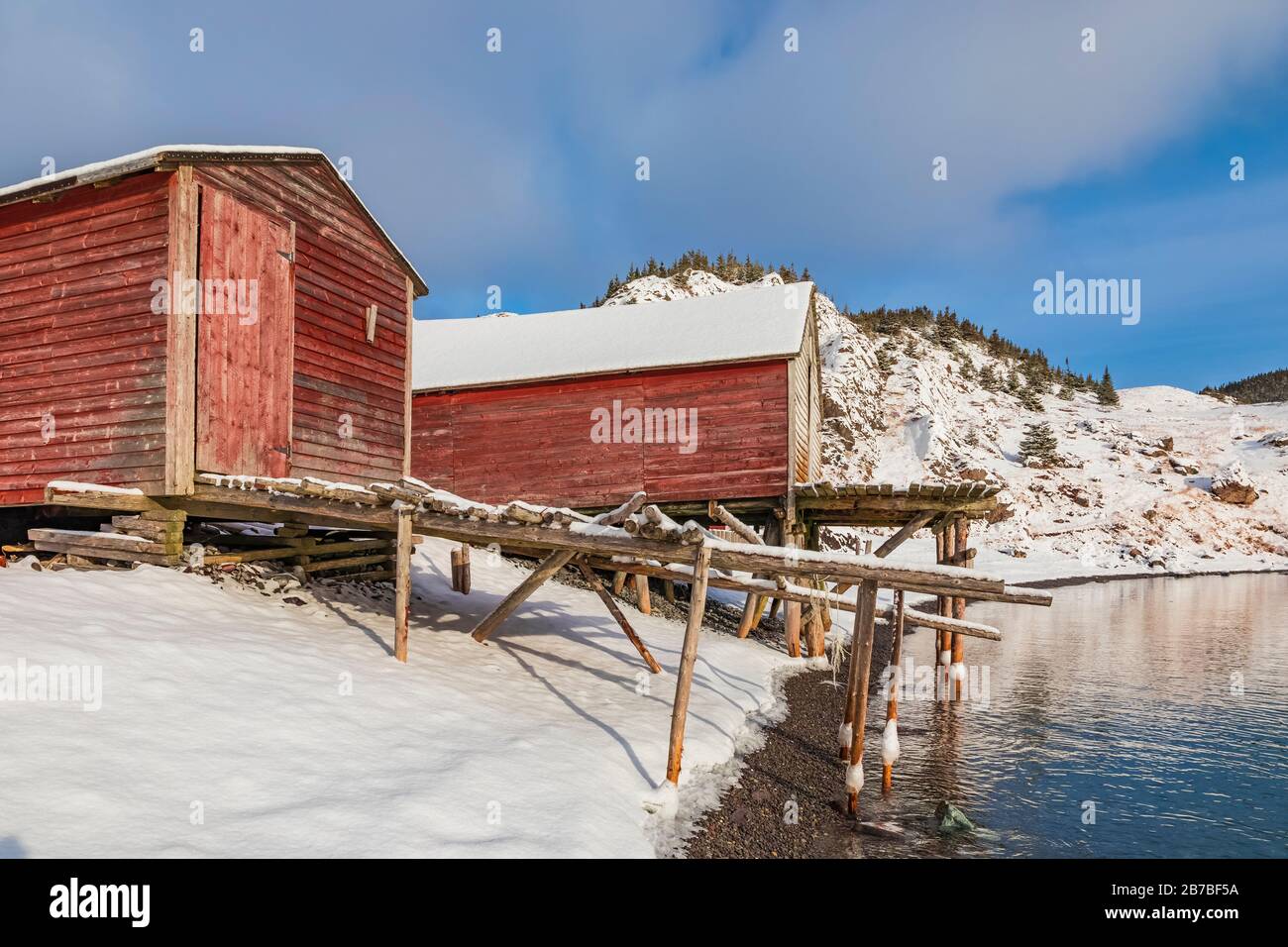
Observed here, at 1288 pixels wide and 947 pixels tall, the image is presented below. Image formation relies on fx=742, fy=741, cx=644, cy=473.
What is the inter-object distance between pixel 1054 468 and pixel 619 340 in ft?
150

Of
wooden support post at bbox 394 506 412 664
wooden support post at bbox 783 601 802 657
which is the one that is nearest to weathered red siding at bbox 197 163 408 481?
wooden support post at bbox 394 506 412 664

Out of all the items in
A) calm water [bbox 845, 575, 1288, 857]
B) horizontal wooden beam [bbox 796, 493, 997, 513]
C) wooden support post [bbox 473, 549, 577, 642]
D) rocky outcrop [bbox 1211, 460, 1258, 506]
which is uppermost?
rocky outcrop [bbox 1211, 460, 1258, 506]

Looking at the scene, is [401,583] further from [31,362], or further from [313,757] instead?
[31,362]

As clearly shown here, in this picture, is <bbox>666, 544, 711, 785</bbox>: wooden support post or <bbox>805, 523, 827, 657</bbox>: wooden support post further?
<bbox>805, 523, 827, 657</bbox>: wooden support post

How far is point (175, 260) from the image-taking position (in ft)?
34.4

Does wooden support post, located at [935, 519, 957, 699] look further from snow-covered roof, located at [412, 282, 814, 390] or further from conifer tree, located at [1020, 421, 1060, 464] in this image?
conifer tree, located at [1020, 421, 1060, 464]

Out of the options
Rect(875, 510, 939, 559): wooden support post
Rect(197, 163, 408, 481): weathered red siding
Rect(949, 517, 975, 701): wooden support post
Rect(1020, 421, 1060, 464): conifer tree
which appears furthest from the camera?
Rect(1020, 421, 1060, 464): conifer tree

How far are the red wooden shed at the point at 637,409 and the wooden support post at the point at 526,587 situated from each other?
8.52 meters

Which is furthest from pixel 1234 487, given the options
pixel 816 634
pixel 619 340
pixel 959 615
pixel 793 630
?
pixel 619 340

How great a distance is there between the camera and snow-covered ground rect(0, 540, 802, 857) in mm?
4980

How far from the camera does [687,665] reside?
7969 millimetres

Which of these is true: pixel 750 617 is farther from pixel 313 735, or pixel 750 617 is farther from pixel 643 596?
pixel 313 735

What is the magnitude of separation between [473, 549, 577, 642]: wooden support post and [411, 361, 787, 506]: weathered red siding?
27.7 ft
